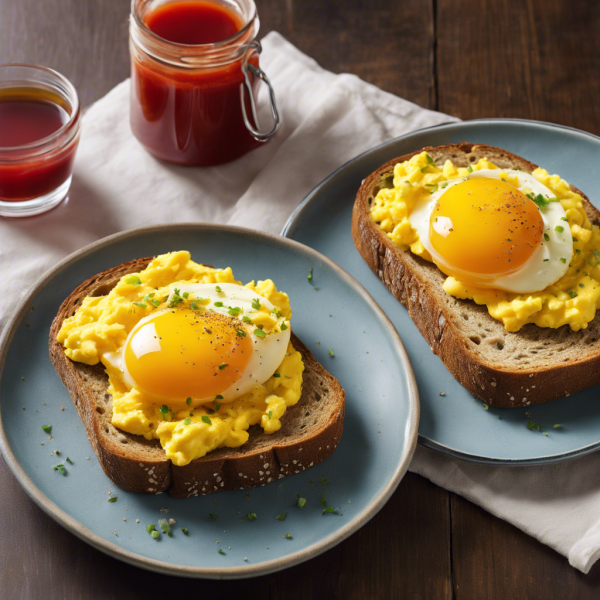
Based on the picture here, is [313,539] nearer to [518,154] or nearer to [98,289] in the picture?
[98,289]

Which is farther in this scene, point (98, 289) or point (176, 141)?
point (176, 141)

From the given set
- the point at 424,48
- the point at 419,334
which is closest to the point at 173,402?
the point at 419,334

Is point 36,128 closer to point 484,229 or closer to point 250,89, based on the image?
point 250,89

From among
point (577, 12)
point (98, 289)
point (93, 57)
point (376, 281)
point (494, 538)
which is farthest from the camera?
point (577, 12)

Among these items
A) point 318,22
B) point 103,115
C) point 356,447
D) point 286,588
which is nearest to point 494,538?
point 356,447

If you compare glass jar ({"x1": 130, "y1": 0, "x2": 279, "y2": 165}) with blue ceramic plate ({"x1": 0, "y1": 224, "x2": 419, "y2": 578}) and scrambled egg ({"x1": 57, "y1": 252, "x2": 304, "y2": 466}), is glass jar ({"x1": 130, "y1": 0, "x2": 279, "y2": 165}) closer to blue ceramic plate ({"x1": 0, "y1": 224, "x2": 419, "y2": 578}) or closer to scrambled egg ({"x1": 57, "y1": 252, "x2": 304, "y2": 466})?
blue ceramic plate ({"x1": 0, "y1": 224, "x2": 419, "y2": 578})
